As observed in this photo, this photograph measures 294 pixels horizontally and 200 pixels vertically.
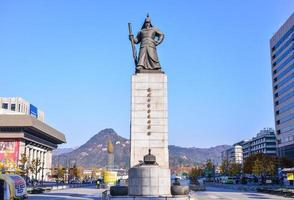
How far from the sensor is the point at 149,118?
30.0 metres

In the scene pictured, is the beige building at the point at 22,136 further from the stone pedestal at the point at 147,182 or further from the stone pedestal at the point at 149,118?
the stone pedestal at the point at 147,182

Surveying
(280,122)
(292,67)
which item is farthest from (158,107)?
(280,122)

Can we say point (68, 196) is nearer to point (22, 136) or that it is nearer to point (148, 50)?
point (148, 50)

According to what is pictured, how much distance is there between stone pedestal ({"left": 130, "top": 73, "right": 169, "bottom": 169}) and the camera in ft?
97.3

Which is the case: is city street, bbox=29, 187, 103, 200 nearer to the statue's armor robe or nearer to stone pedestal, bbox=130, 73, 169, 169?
stone pedestal, bbox=130, 73, 169, 169

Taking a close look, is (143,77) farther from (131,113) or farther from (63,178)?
(63,178)

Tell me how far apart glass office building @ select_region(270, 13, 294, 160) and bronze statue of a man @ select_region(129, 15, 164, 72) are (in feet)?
278

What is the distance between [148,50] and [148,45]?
0.44m

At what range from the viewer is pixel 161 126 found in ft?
98.2

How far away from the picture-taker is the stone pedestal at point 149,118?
29656 mm

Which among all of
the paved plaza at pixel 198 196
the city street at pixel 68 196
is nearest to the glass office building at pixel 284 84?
the paved plaza at pixel 198 196

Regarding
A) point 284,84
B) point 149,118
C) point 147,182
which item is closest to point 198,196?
point 149,118

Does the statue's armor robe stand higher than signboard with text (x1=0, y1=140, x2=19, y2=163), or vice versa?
the statue's armor robe

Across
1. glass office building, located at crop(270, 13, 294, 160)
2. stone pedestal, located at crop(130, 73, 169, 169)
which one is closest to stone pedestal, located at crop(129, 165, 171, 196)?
stone pedestal, located at crop(130, 73, 169, 169)
